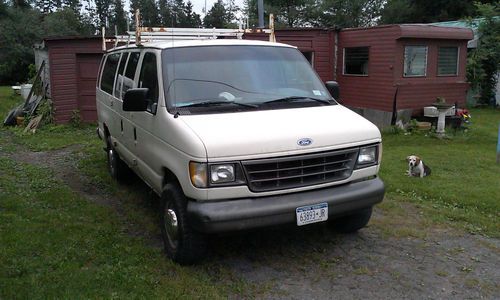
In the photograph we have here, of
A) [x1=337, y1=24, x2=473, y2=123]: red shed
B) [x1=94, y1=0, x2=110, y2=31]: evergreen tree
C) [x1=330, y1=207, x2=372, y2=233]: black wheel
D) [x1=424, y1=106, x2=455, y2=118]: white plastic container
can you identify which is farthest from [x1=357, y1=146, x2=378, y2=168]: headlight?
[x1=94, y1=0, x2=110, y2=31]: evergreen tree

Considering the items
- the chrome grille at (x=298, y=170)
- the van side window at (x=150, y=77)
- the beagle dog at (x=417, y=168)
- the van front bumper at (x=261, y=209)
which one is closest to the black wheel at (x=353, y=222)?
the van front bumper at (x=261, y=209)

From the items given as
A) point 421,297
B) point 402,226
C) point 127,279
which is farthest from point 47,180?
point 421,297

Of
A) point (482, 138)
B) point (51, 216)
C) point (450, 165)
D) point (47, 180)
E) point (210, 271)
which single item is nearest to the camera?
point (210, 271)

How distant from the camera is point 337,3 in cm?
4212

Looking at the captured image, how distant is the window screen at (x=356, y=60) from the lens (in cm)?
1541

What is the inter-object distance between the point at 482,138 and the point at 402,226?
27.7 feet

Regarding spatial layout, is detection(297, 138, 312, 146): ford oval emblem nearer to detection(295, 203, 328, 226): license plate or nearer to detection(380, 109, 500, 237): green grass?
detection(295, 203, 328, 226): license plate

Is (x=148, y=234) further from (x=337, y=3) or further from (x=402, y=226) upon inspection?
(x=337, y=3)

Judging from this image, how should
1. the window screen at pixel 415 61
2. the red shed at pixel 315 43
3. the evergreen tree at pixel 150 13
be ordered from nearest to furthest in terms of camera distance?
the window screen at pixel 415 61
the red shed at pixel 315 43
the evergreen tree at pixel 150 13

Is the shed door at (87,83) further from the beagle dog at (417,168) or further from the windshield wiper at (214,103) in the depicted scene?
the windshield wiper at (214,103)

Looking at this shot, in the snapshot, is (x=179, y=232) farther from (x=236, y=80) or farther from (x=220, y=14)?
(x=220, y=14)

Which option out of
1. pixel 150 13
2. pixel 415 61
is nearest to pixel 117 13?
pixel 150 13

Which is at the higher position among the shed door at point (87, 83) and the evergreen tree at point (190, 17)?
the evergreen tree at point (190, 17)

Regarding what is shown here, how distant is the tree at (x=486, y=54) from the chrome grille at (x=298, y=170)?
17.0m
